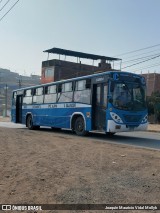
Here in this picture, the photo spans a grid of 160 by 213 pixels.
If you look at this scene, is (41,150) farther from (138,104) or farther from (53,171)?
(138,104)

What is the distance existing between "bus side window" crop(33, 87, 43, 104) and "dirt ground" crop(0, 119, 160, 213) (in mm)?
12659

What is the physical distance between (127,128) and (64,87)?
5280 mm

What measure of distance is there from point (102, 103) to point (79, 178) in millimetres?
9514

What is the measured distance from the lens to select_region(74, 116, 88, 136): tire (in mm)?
17656

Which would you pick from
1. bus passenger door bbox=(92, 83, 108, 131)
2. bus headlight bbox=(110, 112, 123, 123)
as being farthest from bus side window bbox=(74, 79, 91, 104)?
bus headlight bbox=(110, 112, 123, 123)

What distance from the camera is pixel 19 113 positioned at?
2678cm

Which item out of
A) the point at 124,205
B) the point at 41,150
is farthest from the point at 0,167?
the point at 124,205

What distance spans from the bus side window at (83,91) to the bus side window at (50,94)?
2.79 metres

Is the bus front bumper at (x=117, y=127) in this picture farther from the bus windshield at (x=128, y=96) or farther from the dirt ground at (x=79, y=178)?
the dirt ground at (x=79, y=178)

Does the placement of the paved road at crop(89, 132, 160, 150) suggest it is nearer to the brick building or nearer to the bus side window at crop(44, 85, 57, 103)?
the bus side window at crop(44, 85, 57, 103)

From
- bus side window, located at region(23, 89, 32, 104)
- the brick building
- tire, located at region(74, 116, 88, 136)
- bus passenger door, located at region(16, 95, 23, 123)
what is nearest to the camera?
tire, located at region(74, 116, 88, 136)

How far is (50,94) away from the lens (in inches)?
848

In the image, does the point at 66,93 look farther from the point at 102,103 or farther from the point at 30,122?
the point at 30,122

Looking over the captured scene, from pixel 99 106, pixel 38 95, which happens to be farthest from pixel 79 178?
pixel 38 95
